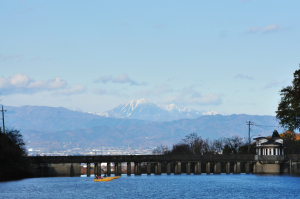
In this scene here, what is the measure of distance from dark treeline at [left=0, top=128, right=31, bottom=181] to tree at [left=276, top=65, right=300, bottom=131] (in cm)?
6201

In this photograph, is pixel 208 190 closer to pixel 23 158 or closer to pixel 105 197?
pixel 105 197

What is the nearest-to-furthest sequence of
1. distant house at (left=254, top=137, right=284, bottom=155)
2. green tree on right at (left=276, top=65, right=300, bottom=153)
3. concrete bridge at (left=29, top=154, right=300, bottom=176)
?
green tree on right at (left=276, top=65, right=300, bottom=153) → concrete bridge at (left=29, top=154, right=300, bottom=176) → distant house at (left=254, top=137, right=284, bottom=155)

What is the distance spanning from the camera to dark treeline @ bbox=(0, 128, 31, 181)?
111 meters

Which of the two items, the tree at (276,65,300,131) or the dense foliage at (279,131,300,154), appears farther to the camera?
the dense foliage at (279,131,300,154)

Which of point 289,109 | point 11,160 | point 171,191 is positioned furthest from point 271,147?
point 11,160

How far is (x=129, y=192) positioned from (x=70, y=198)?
43.4 feet

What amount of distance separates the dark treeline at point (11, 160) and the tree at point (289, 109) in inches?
2441

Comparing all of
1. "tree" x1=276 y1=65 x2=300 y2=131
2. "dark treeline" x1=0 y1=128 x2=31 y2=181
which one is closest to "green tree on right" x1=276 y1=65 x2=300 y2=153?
"tree" x1=276 y1=65 x2=300 y2=131

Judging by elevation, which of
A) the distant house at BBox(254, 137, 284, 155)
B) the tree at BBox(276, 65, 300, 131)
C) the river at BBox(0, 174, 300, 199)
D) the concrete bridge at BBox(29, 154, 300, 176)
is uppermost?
the tree at BBox(276, 65, 300, 131)

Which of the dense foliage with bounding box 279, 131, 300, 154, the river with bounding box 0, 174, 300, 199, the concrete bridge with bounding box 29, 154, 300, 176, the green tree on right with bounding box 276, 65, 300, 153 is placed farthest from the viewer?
the dense foliage with bounding box 279, 131, 300, 154

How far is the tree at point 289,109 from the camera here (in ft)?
362

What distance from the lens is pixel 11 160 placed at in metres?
113

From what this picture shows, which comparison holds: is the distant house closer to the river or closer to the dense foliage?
the dense foliage

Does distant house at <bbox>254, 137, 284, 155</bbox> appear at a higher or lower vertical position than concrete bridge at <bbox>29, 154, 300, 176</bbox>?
higher
